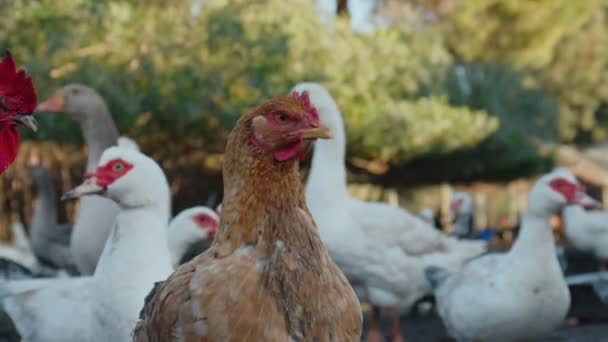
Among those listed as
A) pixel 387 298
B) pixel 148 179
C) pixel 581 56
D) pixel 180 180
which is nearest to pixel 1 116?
pixel 148 179

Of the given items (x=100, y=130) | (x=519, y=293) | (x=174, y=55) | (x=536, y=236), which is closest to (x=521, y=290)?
(x=519, y=293)

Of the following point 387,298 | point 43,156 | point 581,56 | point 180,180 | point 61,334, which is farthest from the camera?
point 581,56

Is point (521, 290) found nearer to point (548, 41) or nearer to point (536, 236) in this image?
point (536, 236)

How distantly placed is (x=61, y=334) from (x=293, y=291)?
5.88ft

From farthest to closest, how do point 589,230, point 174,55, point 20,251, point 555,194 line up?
1. point 20,251
2. point 174,55
3. point 589,230
4. point 555,194

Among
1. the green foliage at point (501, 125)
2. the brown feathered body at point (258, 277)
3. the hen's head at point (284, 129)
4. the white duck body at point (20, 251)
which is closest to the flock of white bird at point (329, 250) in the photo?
the brown feathered body at point (258, 277)

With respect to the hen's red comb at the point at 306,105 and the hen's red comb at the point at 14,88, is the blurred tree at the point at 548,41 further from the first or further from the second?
the hen's red comb at the point at 14,88

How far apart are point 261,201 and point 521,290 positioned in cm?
305

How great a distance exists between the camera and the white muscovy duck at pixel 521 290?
18.8ft

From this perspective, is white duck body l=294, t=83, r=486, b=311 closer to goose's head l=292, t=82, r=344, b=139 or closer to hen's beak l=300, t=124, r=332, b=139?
goose's head l=292, t=82, r=344, b=139

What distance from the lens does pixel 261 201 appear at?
10.1 feet

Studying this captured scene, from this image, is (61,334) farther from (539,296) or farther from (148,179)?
(539,296)

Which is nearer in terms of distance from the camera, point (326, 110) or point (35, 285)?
A: point (35, 285)

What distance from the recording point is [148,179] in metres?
4.55
